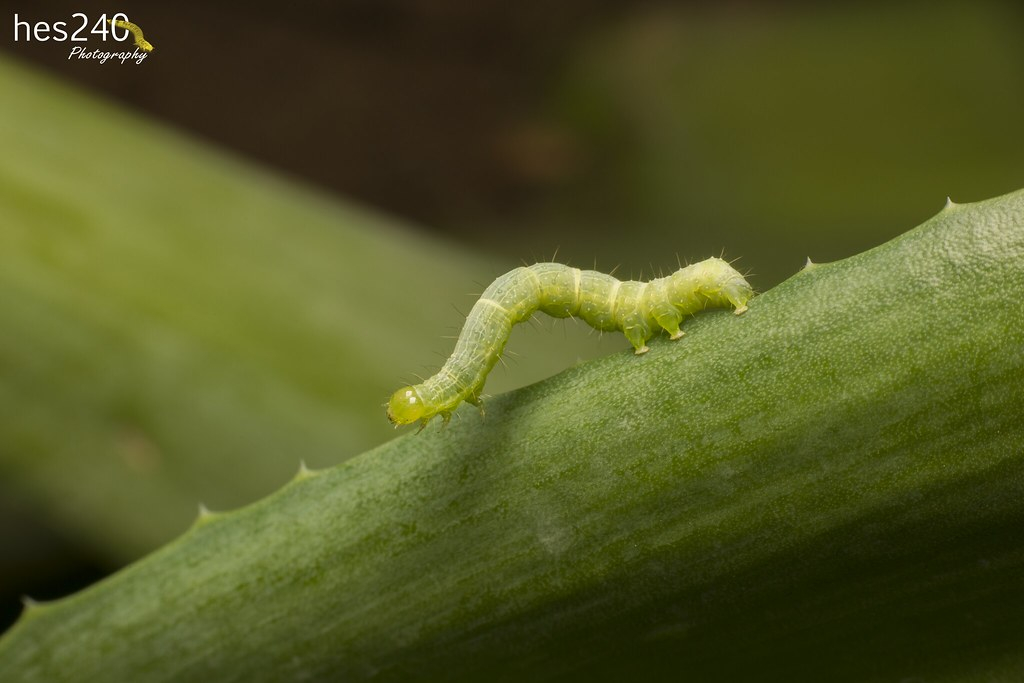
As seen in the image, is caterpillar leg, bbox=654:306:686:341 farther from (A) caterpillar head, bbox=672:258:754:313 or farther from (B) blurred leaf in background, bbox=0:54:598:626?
(B) blurred leaf in background, bbox=0:54:598:626

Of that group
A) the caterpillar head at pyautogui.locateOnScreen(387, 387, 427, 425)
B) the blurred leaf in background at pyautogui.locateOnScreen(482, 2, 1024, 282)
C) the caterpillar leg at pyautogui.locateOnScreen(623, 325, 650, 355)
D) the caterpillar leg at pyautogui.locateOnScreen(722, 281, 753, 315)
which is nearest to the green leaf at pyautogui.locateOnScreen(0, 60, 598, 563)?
the caterpillar head at pyautogui.locateOnScreen(387, 387, 427, 425)

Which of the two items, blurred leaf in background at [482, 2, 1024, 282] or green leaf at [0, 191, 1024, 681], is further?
blurred leaf in background at [482, 2, 1024, 282]

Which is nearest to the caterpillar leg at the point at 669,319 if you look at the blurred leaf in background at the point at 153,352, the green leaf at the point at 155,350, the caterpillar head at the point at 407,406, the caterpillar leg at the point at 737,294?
the caterpillar leg at the point at 737,294

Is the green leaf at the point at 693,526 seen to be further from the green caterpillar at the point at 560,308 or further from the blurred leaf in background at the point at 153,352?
the blurred leaf in background at the point at 153,352

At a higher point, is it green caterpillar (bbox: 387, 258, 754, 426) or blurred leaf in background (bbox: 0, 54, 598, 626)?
blurred leaf in background (bbox: 0, 54, 598, 626)

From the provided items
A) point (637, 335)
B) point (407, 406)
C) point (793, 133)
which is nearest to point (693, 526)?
point (637, 335)

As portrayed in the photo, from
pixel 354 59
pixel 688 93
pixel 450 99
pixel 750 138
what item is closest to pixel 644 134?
pixel 688 93

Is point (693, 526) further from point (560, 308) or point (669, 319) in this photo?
point (560, 308)

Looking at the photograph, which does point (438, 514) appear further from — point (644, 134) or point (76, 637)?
point (644, 134)
